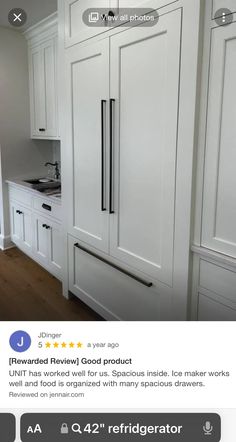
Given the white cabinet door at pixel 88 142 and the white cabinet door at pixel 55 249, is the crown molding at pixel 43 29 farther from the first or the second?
the white cabinet door at pixel 55 249

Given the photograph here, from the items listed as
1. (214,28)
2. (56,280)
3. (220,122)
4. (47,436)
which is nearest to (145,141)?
(220,122)

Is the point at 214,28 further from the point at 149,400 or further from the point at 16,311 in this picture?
the point at 16,311

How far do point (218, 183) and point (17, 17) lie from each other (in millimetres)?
2870

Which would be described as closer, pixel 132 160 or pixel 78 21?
pixel 132 160

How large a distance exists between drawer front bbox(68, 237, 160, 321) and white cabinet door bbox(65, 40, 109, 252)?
0.17 metres

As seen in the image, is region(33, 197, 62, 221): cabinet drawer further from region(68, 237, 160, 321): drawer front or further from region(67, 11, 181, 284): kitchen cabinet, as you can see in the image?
region(67, 11, 181, 284): kitchen cabinet

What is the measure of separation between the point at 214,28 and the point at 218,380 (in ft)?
4.17

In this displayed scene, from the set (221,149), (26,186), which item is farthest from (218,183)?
(26,186)

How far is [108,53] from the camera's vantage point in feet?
5.90

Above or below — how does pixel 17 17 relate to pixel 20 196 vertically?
above

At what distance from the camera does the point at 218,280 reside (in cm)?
144

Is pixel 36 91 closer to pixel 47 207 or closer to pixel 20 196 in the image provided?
pixel 20 196

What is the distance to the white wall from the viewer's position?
3.39 meters

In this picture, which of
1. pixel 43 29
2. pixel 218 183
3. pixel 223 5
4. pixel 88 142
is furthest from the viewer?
pixel 43 29
